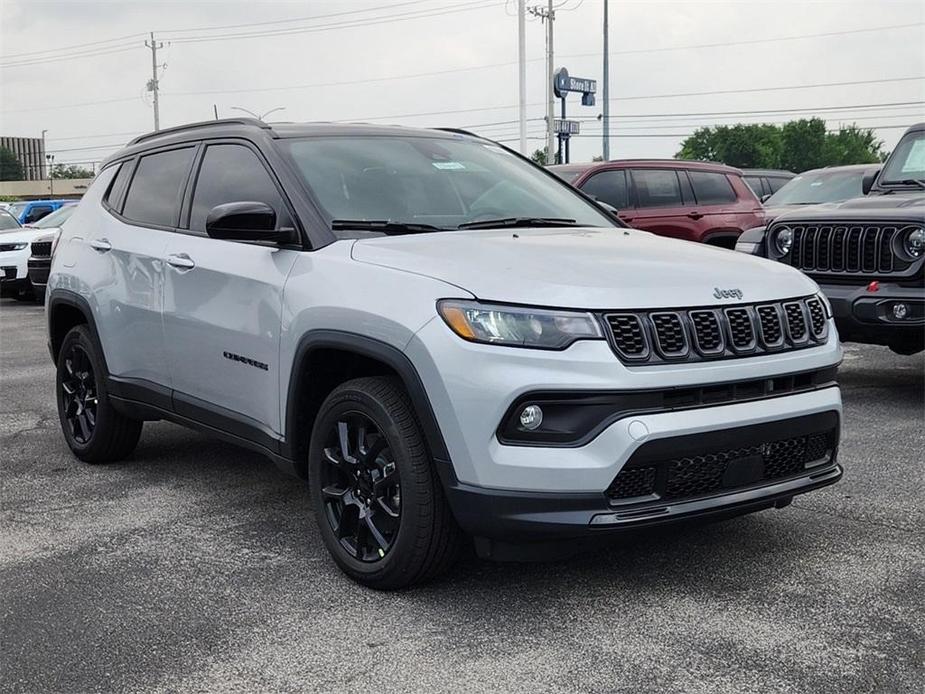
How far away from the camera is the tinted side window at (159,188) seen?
17.9ft

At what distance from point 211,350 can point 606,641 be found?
2.23 metres

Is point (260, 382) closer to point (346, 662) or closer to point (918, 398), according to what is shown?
point (346, 662)

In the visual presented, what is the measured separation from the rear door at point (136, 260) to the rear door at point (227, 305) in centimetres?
14

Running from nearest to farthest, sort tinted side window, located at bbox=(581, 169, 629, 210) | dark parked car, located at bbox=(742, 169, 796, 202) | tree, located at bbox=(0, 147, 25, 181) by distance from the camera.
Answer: tinted side window, located at bbox=(581, 169, 629, 210) < dark parked car, located at bbox=(742, 169, 796, 202) < tree, located at bbox=(0, 147, 25, 181)

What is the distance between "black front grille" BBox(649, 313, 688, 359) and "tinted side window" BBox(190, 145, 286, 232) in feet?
5.61

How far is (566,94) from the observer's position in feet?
170

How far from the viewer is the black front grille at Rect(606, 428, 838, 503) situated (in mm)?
3619

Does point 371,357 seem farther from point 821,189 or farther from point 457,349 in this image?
point 821,189

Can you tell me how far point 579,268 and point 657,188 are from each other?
9.60 meters

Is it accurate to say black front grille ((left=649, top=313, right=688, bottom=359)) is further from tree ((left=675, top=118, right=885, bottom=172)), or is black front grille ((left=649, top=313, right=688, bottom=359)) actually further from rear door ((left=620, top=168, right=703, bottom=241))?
tree ((left=675, top=118, right=885, bottom=172))

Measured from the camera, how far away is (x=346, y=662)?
11.4ft

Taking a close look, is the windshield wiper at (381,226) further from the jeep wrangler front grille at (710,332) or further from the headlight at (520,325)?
the jeep wrangler front grille at (710,332)

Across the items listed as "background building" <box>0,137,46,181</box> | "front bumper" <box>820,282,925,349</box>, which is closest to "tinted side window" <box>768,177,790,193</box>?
"front bumper" <box>820,282,925,349</box>

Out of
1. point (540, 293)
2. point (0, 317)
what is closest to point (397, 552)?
point (540, 293)
